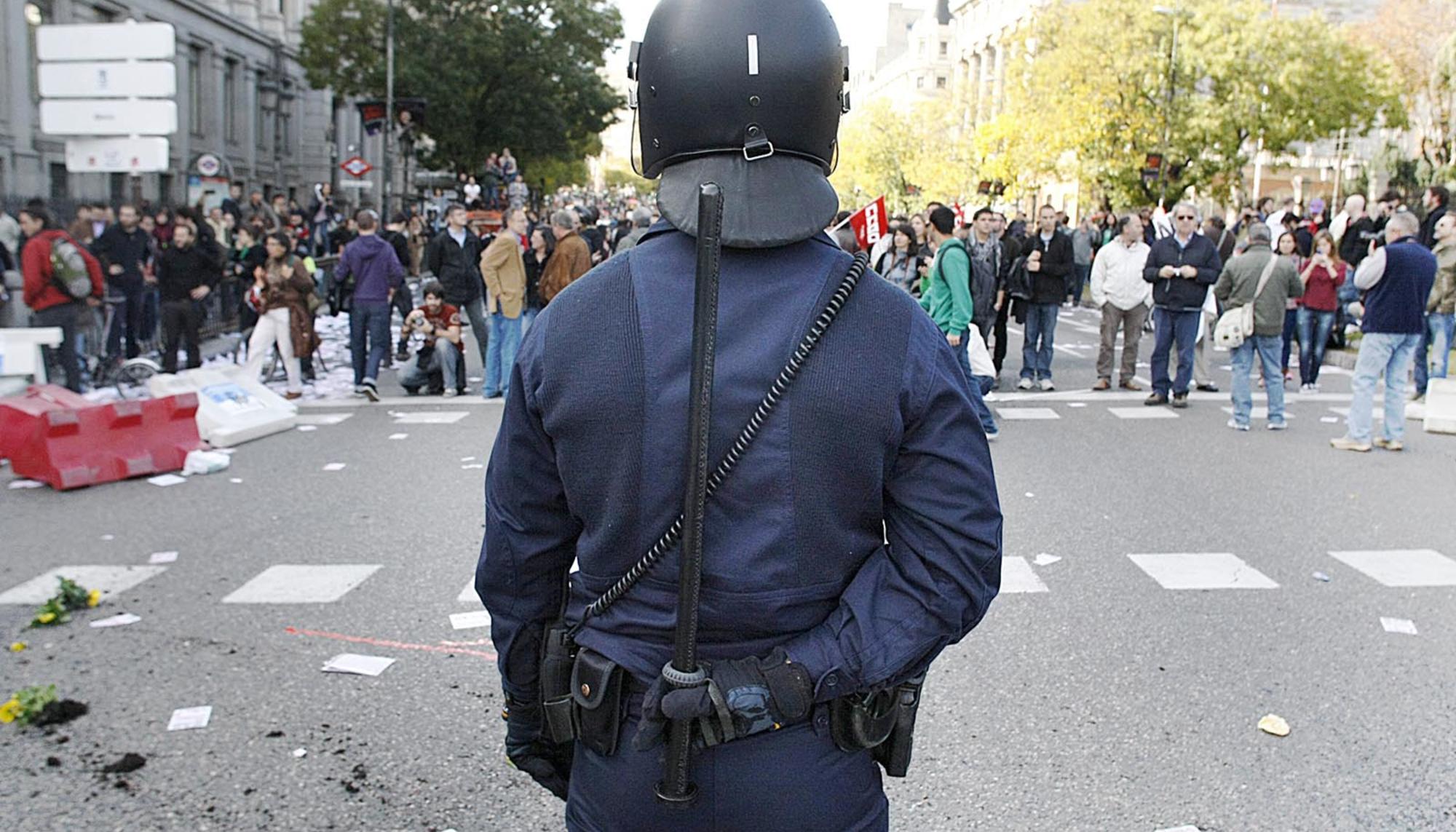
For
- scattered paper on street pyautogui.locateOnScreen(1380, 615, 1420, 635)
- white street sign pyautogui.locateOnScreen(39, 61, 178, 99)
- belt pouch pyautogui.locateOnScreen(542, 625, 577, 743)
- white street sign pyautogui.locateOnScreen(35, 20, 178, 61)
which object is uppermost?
white street sign pyautogui.locateOnScreen(35, 20, 178, 61)

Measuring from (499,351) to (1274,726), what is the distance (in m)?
9.55

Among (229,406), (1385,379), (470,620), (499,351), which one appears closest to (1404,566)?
(1385,379)

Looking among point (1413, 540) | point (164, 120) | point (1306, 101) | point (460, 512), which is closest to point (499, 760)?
point (460, 512)

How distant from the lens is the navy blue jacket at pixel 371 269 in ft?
41.9

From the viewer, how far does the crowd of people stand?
32.5 feet

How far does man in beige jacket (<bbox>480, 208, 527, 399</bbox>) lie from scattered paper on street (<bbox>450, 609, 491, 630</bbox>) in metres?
6.70

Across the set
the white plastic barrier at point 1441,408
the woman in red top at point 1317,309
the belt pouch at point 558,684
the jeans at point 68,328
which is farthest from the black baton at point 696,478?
the woman in red top at point 1317,309

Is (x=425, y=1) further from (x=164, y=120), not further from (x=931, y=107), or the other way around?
(x=164, y=120)

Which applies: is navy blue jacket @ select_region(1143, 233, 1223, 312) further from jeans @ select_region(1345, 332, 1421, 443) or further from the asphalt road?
the asphalt road

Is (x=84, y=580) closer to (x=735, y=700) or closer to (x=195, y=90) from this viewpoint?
(x=735, y=700)

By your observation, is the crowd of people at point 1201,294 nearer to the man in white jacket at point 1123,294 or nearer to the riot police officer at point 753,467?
the man in white jacket at point 1123,294

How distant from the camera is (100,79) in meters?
12.7

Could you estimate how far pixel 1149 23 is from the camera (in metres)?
38.8

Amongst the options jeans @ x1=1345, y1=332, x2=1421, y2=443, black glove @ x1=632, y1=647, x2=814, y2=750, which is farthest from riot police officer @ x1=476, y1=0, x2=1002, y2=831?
jeans @ x1=1345, y1=332, x2=1421, y2=443
